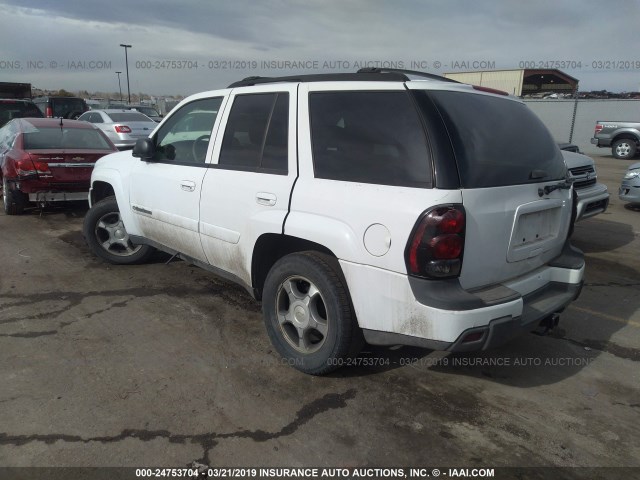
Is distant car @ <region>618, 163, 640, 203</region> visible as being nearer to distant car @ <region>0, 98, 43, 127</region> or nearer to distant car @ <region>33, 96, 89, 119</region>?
distant car @ <region>0, 98, 43, 127</region>

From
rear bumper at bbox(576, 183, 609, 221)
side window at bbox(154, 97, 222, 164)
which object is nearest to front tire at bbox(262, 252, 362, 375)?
side window at bbox(154, 97, 222, 164)

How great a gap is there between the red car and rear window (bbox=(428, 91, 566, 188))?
631 centimetres

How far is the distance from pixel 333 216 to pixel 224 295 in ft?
7.21

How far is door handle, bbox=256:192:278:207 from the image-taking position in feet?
11.1

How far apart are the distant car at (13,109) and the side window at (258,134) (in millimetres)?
13083

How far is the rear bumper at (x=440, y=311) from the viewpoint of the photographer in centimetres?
264

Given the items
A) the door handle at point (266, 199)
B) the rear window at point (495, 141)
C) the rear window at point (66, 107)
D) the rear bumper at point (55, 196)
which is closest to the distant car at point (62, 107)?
the rear window at point (66, 107)

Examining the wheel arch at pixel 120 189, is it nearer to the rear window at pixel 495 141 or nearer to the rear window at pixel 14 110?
the rear window at pixel 495 141

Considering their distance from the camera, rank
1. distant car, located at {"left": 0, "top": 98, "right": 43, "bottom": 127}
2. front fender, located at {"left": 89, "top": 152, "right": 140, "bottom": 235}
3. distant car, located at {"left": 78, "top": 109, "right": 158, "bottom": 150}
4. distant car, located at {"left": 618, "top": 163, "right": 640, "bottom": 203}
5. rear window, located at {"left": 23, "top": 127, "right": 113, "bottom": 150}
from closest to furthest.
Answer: front fender, located at {"left": 89, "top": 152, "right": 140, "bottom": 235}, rear window, located at {"left": 23, "top": 127, "right": 113, "bottom": 150}, distant car, located at {"left": 618, "top": 163, "right": 640, "bottom": 203}, distant car, located at {"left": 0, "top": 98, "right": 43, "bottom": 127}, distant car, located at {"left": 78, "top": 109, "right": 158, "bottom": 150}

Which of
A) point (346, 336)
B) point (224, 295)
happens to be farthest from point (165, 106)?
point (346, 336)

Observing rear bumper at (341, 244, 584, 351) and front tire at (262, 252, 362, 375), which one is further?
front tire at (262, 252, 362, 375)

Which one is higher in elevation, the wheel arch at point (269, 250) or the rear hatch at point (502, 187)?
the rear hatch at point (502, 187)

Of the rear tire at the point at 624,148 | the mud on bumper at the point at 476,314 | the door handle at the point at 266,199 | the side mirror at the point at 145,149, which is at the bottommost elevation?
the mud on bumper at the point at 476,314

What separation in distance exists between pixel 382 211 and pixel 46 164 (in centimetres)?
648
